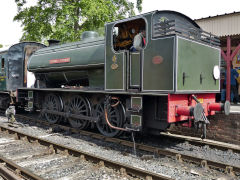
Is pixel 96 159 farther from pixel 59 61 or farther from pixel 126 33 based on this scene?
pixel 59 61

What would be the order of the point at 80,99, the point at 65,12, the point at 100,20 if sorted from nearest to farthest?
the point at 80,99 < the point at 65,12 < the point at 100,20

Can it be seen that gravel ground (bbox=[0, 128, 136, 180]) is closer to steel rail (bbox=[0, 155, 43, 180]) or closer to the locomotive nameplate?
steel rail (bbox=[0, 155, 43, 180])

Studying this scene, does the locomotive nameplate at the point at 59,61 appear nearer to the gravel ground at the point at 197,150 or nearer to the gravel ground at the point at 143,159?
the gravel ground at the point at 143,159

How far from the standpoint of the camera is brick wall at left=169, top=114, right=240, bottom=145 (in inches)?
241

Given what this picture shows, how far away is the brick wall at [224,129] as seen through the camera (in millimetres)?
6129

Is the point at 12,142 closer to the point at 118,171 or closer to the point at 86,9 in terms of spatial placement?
the point at 118,171

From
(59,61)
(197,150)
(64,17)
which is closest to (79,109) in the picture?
(59,61)

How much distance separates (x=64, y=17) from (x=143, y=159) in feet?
42.9

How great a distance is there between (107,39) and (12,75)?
18.5 feet

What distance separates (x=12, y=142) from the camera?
5.93 meters

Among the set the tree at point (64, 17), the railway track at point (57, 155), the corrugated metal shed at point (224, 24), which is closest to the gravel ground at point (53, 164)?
the railway track at point (57, 155)

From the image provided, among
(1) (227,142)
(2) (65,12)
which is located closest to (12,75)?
(2) (65,12)

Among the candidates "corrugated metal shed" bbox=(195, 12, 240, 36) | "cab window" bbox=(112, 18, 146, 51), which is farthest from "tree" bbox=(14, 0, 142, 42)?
A: "cab window" bbox=(112, 18, 146, 51)

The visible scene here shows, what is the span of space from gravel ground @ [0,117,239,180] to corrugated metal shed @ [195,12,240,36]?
668 centimetres
